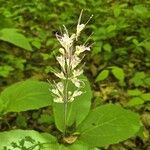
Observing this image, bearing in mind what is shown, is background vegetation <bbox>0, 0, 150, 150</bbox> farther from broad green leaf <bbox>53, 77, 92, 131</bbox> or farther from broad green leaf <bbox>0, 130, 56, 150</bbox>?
broad green leaf <bbox>0, 130, 56, 150</bbox>

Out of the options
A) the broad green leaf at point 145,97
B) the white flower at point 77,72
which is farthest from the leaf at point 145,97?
the white flower at point 77,72

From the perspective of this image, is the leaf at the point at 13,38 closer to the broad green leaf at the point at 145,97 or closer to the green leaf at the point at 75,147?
the broad green leaf at the point at 145,97

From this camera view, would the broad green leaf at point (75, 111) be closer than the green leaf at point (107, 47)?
Yes

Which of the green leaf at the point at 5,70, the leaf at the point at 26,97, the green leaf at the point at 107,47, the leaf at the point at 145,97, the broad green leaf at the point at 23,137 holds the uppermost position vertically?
the leaf at the point at 26,97

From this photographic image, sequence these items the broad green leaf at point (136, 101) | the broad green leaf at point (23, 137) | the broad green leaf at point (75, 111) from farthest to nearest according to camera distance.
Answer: the broad green leaf at point (136, 101)
the broad green leaf at point (75, 111)
the broad green leaf at point (23, 137)

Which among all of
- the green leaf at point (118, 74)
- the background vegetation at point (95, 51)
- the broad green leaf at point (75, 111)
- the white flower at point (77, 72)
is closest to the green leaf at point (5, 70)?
the background vegetation at point (95, 51)

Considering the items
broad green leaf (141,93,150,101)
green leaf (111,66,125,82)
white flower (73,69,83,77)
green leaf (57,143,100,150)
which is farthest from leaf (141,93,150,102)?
white flower (73,69,83,77)

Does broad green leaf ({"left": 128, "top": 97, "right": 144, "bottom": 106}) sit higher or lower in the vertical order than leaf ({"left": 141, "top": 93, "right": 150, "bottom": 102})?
lower

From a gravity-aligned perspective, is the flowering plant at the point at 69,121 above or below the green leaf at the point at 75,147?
above

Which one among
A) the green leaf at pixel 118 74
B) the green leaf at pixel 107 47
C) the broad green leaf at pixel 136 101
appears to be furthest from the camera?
the green leaf at pixel 107 47
